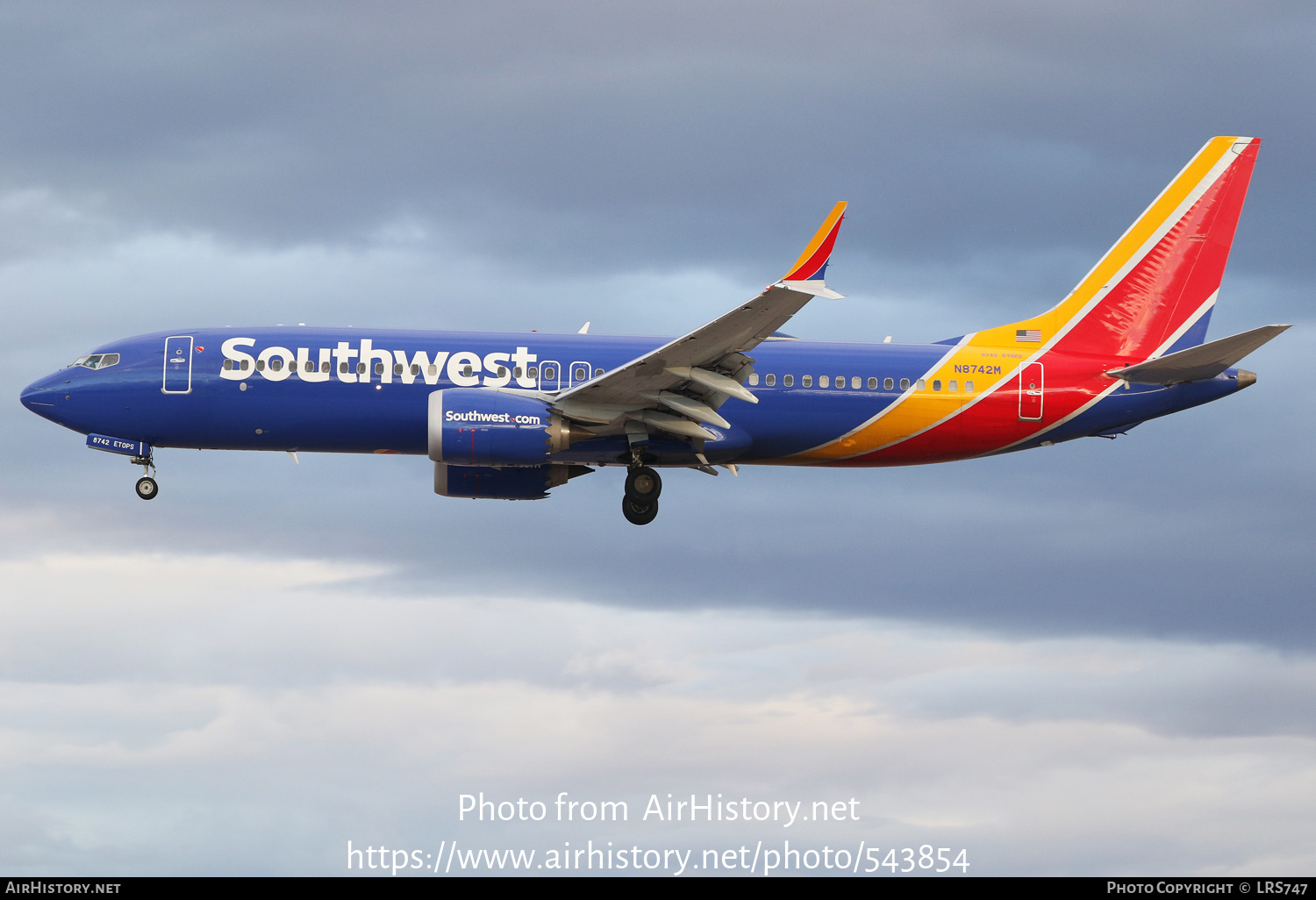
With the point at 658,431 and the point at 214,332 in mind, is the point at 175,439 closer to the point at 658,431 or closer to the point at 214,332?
the point at 214,332

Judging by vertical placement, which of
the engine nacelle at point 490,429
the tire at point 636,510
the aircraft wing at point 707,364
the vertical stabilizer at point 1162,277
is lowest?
the tire at point 636,510

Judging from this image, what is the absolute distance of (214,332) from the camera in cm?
4244

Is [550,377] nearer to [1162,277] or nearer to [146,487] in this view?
[146,487]

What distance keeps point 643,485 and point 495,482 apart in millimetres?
4997

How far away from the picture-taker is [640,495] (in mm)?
42312

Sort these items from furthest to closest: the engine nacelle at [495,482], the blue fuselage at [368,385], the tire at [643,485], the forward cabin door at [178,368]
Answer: the engine nacelle at [495,482]
the tire at [643,485]
the forward cabin door at [178,368]
the blue fuselage at [368,385]

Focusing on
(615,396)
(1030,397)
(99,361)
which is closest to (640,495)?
(615,396)

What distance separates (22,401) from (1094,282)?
30.2 metres

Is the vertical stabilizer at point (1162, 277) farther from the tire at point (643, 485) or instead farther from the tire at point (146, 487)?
the tire at point (146, 487)

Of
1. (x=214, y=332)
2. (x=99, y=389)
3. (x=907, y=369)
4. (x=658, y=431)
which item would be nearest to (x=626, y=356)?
(x=658, y=431)

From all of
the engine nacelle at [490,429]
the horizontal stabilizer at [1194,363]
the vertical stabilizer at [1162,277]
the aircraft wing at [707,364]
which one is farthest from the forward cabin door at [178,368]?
the horizontal stabilizer at [1194,363]

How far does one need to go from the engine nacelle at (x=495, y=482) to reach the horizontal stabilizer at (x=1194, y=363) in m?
15.6

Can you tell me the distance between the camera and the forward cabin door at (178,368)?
41594 mm

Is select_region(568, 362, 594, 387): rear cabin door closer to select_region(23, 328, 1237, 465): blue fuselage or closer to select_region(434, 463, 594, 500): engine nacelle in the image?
select_region(23, 328, 1237, 465): blue fuselage
